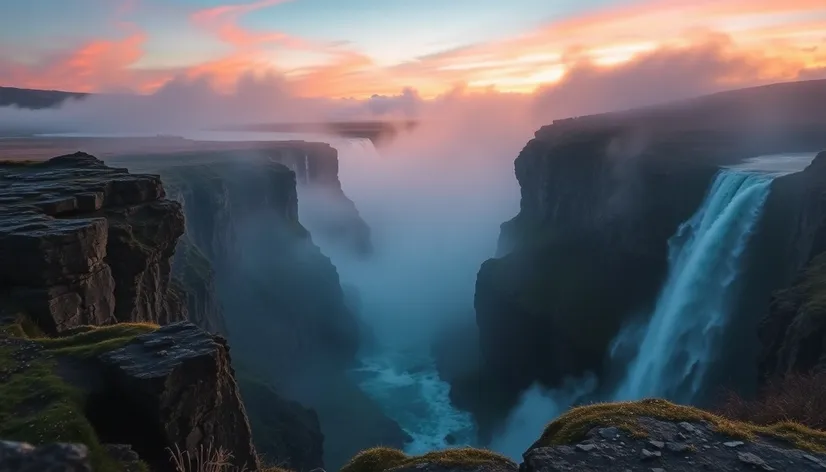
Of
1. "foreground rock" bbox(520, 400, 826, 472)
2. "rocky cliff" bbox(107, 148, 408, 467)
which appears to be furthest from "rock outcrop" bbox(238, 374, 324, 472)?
"foreground rock" bbox(520, 400, 826, 472)

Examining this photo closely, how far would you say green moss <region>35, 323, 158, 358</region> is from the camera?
694 inches

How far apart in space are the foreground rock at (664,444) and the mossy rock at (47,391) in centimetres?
1060

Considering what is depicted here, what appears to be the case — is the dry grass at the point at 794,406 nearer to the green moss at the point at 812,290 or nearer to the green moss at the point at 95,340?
the green moss at the point at 812,290

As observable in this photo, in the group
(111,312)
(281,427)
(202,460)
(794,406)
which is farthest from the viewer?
(281,427)

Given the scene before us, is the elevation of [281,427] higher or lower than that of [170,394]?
lower

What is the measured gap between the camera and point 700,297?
53.2m

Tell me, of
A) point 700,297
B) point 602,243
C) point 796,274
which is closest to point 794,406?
point 796,274

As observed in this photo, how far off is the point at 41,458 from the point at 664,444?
14.0 m

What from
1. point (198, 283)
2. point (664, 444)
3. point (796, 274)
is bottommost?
point (198, 283)

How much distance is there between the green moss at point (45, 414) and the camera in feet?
43.7

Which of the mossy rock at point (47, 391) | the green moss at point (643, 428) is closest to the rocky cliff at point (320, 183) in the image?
the mossy rock at point (47, 391)

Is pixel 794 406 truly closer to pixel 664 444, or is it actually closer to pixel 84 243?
pixel 664 444

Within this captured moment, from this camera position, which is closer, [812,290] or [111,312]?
[111,312]

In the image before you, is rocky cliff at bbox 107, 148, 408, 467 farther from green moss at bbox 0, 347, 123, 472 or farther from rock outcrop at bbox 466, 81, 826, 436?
green moss at bbox 0, 347, 123, 472
